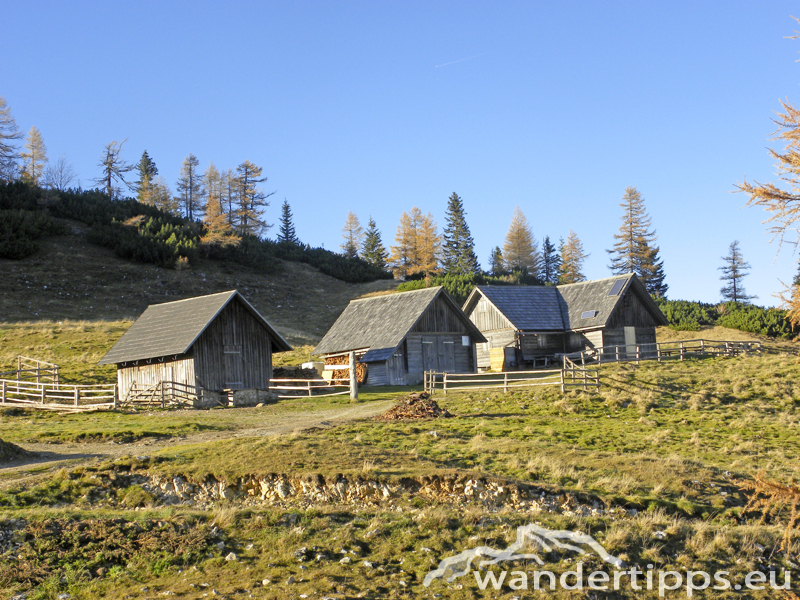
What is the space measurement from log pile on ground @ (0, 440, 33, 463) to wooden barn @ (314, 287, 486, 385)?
2128cm

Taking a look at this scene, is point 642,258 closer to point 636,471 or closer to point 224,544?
point 636,471

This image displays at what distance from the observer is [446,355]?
43.1 meters

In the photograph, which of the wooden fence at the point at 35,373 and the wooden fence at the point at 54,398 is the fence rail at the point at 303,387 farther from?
the wooden fence at the point at 35,373

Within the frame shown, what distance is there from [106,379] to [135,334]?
3.11 m

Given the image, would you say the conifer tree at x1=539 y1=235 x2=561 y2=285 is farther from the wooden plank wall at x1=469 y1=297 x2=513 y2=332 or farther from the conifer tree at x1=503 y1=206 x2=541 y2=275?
the wooden plank wall at x1=469 y1=297 x2=513 y2=332

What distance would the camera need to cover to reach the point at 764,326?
62156 mm

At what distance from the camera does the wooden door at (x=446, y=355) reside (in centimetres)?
4278

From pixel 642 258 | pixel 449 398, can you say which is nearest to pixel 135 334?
pixel 449 398

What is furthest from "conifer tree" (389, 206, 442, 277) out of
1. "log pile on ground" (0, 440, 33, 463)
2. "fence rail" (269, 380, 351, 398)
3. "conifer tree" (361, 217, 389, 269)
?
"log pile on ground" (0, 440, 33, 463)

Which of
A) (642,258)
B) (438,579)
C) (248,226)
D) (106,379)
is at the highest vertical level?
(248,226)

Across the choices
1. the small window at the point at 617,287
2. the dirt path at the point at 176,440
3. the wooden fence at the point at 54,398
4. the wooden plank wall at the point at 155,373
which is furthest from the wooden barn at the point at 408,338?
the wooden fence at the point at 54,398

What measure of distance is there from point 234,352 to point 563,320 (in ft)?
79.9

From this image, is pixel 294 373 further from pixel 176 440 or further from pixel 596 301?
pixel 596 301

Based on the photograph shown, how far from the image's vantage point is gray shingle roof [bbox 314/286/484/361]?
40719 millimetres
